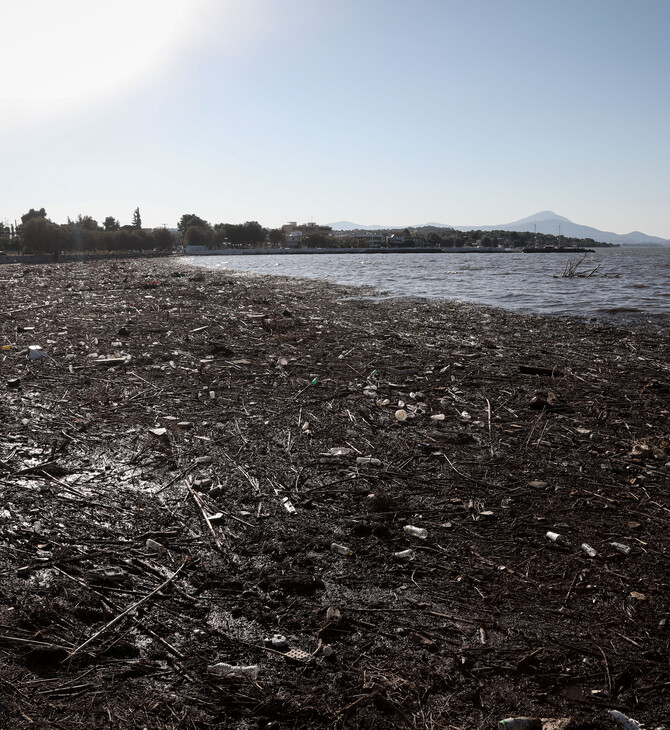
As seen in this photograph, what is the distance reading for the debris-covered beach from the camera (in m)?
2.04

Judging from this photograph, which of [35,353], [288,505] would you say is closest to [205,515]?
[288,505]

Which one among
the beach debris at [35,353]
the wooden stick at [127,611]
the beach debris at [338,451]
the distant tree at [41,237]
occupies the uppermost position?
the distant tree at [41,237]

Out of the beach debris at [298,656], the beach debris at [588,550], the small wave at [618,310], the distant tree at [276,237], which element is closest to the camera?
the beach debris at [298,656]

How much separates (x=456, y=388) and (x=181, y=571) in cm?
434

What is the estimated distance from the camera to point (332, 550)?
3.02 m

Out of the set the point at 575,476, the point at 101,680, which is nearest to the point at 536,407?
the point at 575,476

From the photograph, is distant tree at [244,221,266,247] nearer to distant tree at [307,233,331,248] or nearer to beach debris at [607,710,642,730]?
distant tree at [307,233,331,248]

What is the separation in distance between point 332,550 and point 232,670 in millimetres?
992

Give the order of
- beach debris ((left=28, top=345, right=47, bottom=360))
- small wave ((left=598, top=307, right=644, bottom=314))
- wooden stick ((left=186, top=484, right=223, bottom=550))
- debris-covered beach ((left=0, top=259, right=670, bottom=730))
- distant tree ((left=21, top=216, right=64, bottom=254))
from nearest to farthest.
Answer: debris-covered beach ((left=0, top=259, right=670, bottom=730))
wooden stick ((left=186, top=484, right=223, bottom=550))
beach debris ((left=28, top=345, right=47, bottom=360))
small wave ((left=598, top=307, right=644, bottom=314))
distant tree ((left=21, top=216, right=64, bottom=254))

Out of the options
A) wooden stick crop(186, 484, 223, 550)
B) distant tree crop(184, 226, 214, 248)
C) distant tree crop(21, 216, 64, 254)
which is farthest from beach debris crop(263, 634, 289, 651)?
distant tree crop(184, 226, 214, 248)

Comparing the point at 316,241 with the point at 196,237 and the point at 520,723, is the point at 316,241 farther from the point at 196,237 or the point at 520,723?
the point at 520,723

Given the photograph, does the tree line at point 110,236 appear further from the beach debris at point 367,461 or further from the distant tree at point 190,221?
the beach debris at point 367,461

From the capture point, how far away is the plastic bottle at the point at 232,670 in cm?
211

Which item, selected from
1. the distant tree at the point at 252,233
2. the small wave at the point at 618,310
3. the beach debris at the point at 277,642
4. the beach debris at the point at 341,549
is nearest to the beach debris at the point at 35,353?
the beach debris at the point at 341,549
